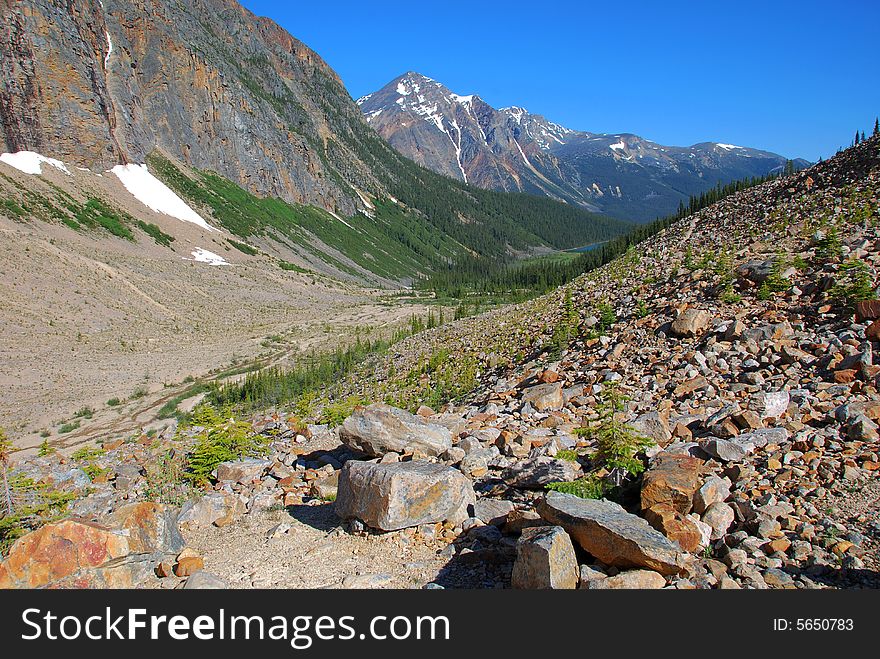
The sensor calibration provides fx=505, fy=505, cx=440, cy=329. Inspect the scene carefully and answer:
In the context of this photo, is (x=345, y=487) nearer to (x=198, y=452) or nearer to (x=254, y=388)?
(x=198, y=452)

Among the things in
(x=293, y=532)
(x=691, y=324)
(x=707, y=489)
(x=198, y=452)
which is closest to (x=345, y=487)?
(x=293, y=532)

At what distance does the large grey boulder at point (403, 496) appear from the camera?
7.76 meters

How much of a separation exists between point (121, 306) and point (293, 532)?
61442 millimetres

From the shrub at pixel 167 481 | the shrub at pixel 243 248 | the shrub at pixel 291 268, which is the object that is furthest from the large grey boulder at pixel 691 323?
the shrub at pixel 243 248

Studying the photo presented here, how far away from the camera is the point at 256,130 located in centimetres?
14600

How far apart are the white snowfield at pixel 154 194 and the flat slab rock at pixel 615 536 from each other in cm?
10986

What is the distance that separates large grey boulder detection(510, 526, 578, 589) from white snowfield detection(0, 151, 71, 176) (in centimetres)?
10535

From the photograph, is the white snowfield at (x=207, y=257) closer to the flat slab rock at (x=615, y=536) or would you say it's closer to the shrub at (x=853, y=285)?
the shrub at (x=853, y=285)

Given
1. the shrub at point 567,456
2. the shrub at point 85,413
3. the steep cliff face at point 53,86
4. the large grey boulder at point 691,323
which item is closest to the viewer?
the shrub at point 567,456

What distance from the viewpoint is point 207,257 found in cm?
8788

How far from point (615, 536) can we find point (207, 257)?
9348 cm

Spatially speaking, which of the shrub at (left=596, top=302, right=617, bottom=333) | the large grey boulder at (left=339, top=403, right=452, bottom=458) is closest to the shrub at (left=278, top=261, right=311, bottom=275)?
Answer: the shrub at (left=596, top=302, right=617, bottom=333)
